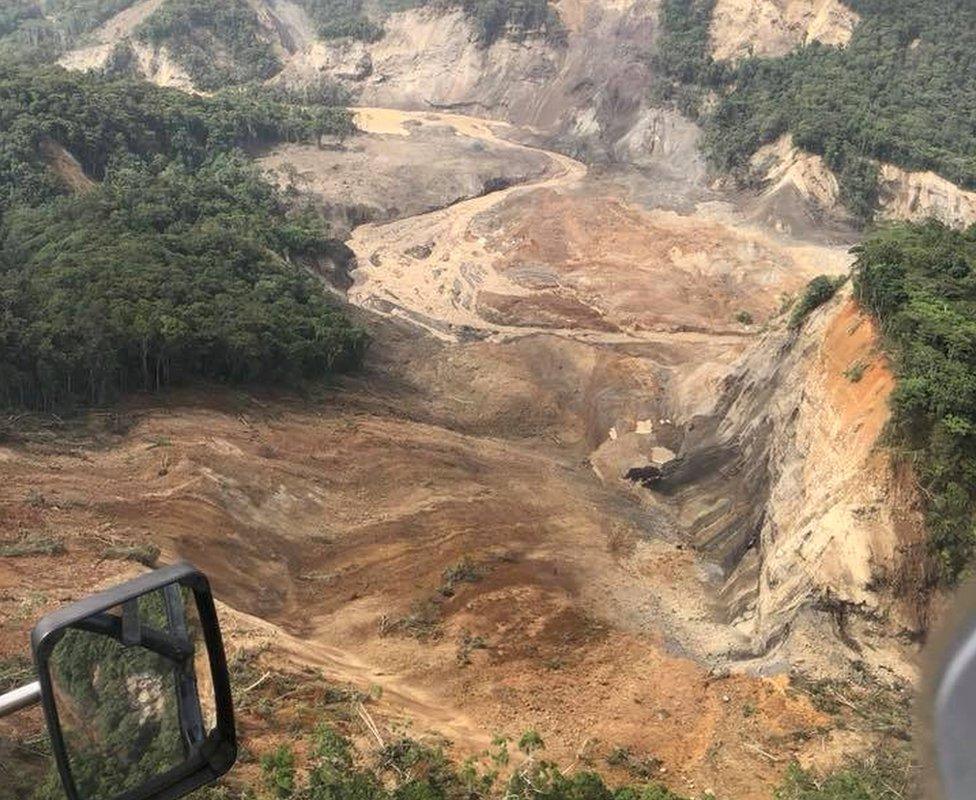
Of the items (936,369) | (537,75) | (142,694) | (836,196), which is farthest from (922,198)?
(142,694)

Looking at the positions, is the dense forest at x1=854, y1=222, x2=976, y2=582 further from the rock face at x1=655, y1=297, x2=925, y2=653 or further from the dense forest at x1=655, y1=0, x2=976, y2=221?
the dense forest at x1=655, y1=0, x2=976, y2=221

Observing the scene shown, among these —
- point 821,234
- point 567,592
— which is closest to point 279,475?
point 567,592

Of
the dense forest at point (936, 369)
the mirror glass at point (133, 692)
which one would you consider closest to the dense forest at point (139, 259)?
the dense forest at point (936, 369)

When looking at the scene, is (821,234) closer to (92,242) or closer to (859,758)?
(92,242)

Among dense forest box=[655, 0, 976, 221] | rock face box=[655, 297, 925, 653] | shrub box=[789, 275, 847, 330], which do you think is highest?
dense forest box=[655, 0, 976, 221]

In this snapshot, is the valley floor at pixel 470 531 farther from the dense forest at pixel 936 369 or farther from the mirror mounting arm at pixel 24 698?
the mirror mounting arm at pixel 24 698

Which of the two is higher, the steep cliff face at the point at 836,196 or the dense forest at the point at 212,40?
the steep cliff face at the point at 836,196

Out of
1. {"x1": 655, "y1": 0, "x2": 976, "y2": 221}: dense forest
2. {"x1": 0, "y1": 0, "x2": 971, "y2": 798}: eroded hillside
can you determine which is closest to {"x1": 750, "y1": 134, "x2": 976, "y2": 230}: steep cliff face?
{"x1": 655, "y1": 0, "x2": 976, "y2": 221}: dense forest
